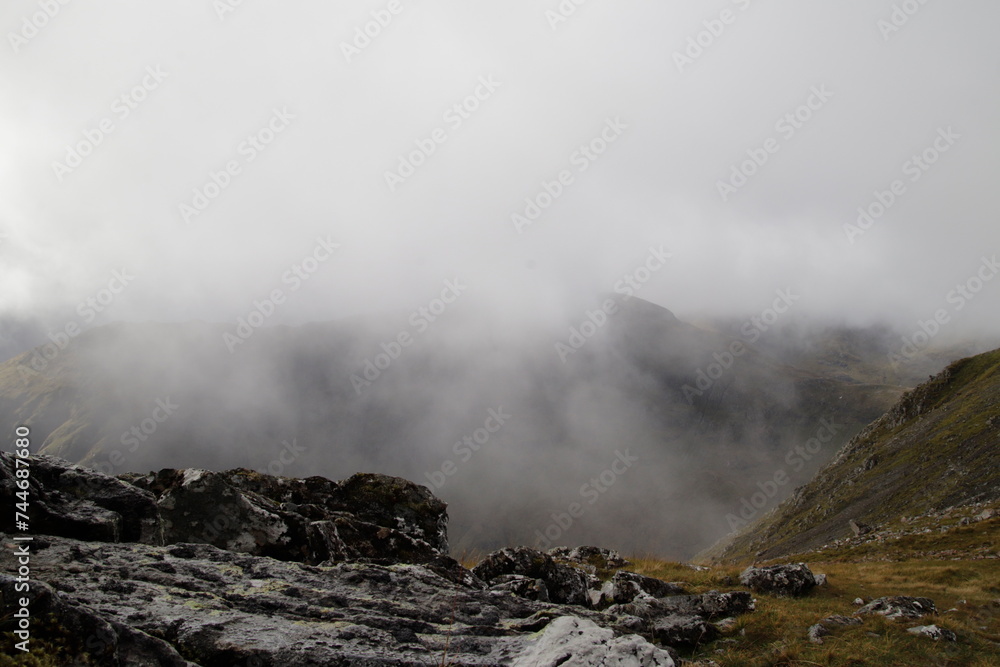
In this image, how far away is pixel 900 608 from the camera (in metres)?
14.6

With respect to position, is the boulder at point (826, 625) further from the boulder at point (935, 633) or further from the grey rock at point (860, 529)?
the grey rock at point (860, 529)

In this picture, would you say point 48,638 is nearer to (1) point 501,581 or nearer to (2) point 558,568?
(1) point 501,581

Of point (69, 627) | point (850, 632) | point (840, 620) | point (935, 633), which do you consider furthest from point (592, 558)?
point (69, 627)

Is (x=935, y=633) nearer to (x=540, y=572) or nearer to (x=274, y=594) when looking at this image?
(x=540, y=572)

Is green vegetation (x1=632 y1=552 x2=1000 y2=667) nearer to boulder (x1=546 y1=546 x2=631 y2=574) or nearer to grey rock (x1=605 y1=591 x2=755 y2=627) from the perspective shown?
grey rock (x1=605 y1=591 x2=755 y2=627)

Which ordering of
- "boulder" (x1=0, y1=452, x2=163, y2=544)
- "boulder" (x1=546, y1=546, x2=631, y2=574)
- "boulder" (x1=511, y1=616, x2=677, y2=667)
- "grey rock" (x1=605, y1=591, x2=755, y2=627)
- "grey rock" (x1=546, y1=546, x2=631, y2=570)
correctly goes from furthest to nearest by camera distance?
"grey rock" (x1=546, y1=546, x2=631, y2=570), "boulder" (x1=546, y1=546, x2=631, y2=574), "grey rock" (x1=605, y1=591, x2=755, y2=627), "boulder" (x1=0, y1=452, x2=163, y2=544), "boulder" (x1=511, y1=616, x2=677, y2=667)

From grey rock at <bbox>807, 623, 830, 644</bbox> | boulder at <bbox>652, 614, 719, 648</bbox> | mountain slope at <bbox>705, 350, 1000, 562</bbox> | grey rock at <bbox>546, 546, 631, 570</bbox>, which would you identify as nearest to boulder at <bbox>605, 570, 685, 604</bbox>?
boulder at <bbox>652, 614, 719, 648</bbox>

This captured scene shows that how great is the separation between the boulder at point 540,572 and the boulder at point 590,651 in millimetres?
7604

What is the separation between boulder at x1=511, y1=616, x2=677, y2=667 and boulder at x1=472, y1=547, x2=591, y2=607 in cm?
760

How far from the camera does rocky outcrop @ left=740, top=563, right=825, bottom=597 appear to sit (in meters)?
18.0

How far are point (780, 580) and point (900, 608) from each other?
4.12 meters

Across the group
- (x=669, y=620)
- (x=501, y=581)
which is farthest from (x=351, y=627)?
(x=669, y=620)

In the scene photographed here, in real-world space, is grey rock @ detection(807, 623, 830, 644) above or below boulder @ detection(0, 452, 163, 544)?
below

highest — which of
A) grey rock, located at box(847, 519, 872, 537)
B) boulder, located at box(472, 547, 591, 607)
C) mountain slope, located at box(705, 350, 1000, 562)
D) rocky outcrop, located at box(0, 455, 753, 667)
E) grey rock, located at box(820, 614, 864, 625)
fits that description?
rocky outcrop, located at box(0, 455, 753, 667)
